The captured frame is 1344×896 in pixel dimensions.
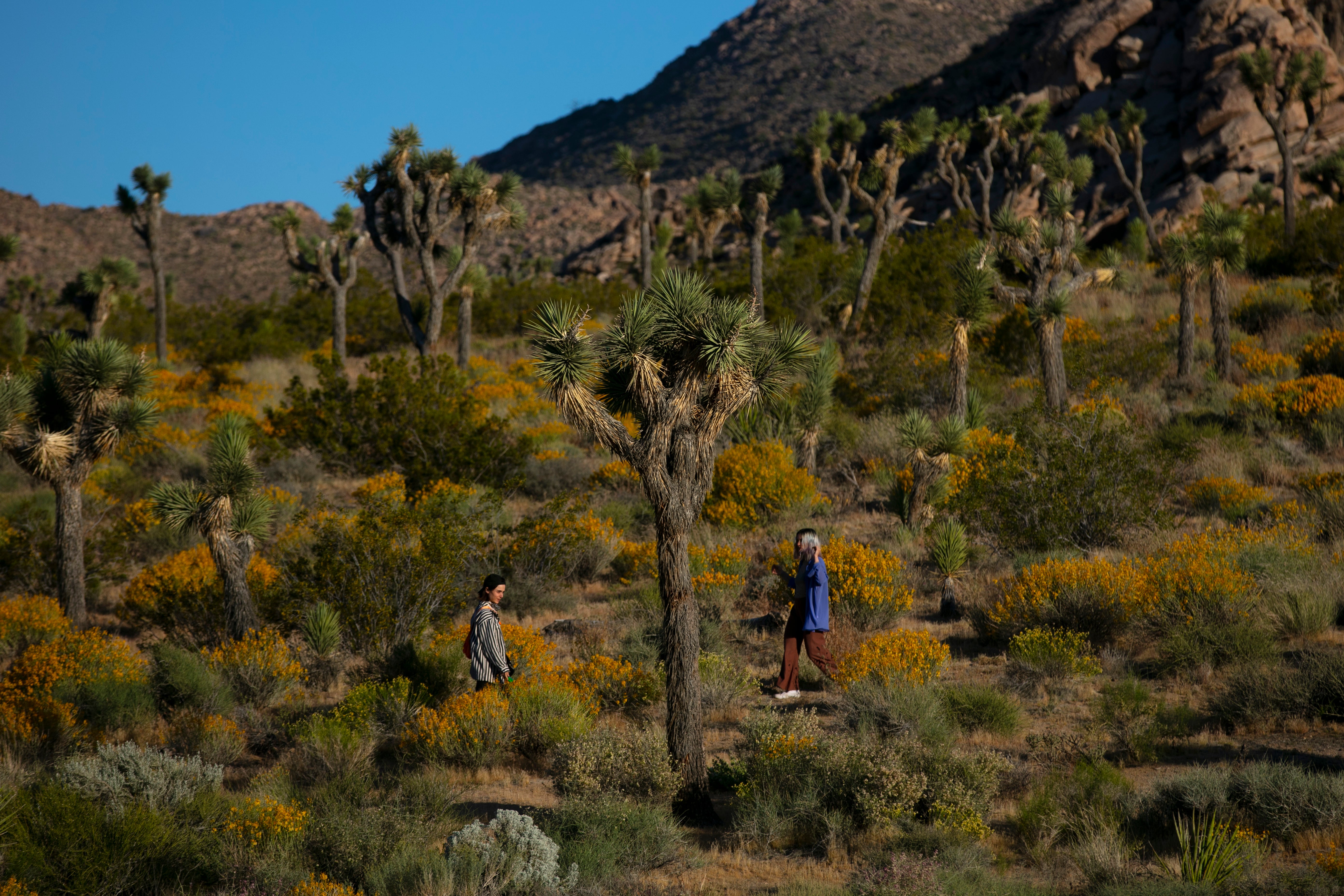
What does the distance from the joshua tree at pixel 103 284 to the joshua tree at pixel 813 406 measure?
21.6 metres

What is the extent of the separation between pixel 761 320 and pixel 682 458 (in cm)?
132

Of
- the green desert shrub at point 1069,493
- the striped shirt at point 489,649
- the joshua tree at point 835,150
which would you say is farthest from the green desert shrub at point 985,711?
the joshua tree at point 835,150

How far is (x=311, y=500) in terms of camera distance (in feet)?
55.8

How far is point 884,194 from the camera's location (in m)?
26.3

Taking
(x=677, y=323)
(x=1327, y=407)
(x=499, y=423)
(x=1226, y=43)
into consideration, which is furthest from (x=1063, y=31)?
(x=677, y=323)

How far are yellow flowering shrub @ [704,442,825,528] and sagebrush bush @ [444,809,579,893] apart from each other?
30.1 ft

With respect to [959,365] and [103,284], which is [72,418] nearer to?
[959,365]

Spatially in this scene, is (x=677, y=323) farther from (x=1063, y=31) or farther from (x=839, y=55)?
(x=839, y=55)

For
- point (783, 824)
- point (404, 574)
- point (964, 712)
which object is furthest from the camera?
point (404, 574)

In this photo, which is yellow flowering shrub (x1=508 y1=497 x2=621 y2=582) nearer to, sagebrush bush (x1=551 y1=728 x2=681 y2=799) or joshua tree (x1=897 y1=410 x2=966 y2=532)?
joshua tree (x1=897 y1=410 x2=966 y2=532)

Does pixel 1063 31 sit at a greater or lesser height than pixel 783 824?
greater

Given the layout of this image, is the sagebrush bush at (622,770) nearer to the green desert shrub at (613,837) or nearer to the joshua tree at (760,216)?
the green desert shrub at (613,837)

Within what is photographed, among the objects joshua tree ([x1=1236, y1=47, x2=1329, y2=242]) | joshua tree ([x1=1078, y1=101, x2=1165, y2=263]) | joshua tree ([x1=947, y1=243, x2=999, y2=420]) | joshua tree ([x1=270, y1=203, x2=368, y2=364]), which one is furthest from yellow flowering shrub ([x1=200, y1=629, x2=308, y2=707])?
joshua tree ([x1=1078, y1=101, x2=1165, y2=263])

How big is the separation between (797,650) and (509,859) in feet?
14.0
